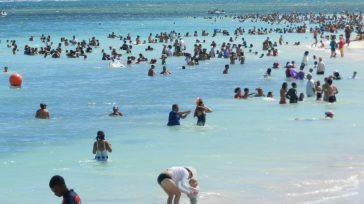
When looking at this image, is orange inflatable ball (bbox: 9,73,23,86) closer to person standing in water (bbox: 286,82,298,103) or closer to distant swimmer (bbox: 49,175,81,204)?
person standing in water (bbox: 286,82,298,103)

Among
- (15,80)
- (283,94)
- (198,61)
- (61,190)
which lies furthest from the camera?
(198,61)

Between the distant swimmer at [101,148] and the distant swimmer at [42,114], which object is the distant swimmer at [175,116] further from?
the distant swimmer at [101,148]

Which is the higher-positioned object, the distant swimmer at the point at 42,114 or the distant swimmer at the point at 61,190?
the distant swimmer at the point at 61,190

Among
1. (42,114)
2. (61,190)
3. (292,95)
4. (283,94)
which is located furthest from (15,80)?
(61,190)

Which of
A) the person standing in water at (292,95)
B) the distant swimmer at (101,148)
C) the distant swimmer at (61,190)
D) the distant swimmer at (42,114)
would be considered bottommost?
the distant swimmer at (42,114)

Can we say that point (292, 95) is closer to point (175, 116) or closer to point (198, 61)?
point (175, 116)

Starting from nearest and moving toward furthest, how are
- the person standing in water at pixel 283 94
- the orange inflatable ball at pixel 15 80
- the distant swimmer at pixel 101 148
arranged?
the distant swimmer at pixel 101 148 < the person standing in water at pixel 283 94 < the orange inflatable ball at pixel 15 80

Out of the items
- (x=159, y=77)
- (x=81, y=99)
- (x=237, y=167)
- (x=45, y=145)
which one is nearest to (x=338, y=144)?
(x=237, y=167)

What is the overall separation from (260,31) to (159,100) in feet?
152

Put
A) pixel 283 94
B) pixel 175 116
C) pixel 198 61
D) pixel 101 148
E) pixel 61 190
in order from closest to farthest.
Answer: pixel 61 190 < pixel 101 148 < pixel 175 116 < pixel 283 94 < pixel 198 61

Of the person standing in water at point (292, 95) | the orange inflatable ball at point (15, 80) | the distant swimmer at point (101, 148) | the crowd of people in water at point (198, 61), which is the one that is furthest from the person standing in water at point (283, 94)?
the orange inflatable ball at point (15, 80)

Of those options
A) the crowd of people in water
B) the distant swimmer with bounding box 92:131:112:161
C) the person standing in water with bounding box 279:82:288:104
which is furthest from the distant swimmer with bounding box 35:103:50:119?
the distant swimmer with bounding box 92:131:112:161

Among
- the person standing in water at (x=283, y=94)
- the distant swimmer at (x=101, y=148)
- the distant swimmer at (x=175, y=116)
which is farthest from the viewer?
the person standing in water at (x=283, y=94)

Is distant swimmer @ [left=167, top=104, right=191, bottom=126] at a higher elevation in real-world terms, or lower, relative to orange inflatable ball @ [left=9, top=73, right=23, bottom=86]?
higher
